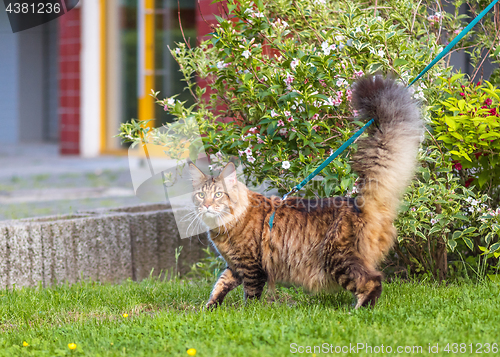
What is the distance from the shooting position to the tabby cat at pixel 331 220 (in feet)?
10.9

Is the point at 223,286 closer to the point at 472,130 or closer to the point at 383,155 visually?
the point at 383,155

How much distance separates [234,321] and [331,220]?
0.95 m

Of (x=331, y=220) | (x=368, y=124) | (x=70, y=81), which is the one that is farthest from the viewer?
(x=70, y=81)

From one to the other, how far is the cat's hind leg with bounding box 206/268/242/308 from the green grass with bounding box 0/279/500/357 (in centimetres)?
9

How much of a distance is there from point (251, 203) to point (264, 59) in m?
1.15

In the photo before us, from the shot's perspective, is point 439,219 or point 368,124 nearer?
point 368,124

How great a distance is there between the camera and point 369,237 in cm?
337

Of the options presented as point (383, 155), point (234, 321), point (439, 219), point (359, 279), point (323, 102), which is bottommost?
point (234, 321)

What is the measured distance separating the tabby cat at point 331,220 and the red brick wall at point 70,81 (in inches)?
344

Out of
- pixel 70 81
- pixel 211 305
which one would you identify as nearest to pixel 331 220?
pixel 211 305

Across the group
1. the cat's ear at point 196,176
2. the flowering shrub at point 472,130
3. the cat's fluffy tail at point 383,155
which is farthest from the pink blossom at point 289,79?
the flowering shrub at point 472,130

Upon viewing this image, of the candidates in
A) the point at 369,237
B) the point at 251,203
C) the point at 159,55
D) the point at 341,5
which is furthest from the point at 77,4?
the point at 369,237

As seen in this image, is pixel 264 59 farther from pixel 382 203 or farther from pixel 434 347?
pixel 434 347

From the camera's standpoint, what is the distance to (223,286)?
375 centimetres
